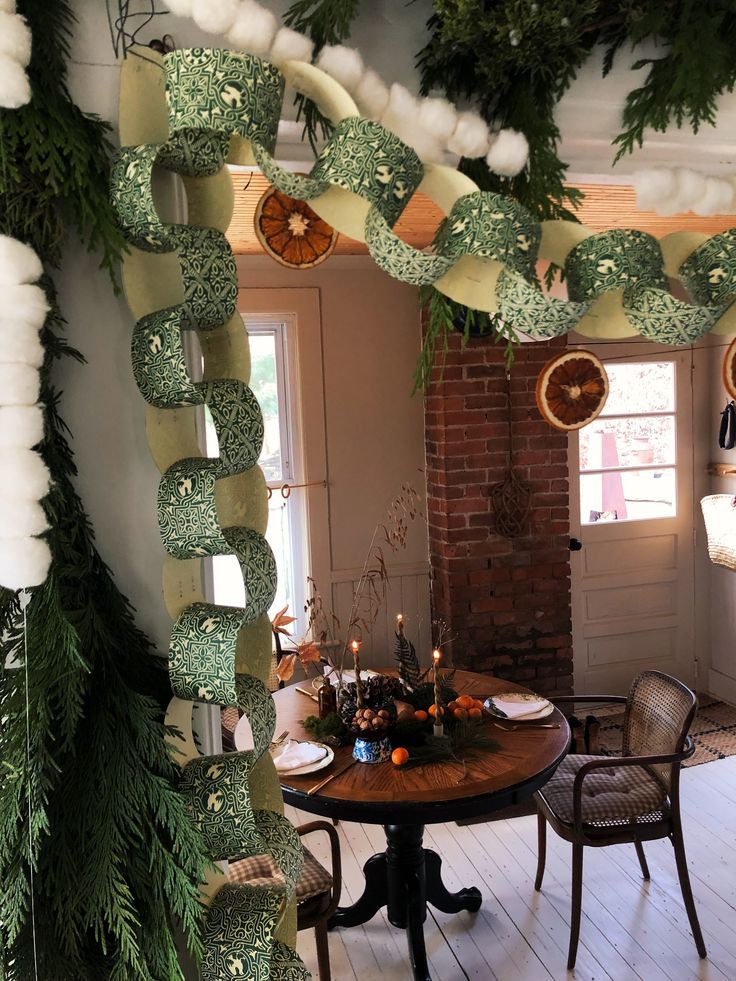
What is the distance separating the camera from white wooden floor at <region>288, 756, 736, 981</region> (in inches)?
110

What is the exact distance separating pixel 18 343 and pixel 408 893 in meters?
2.59

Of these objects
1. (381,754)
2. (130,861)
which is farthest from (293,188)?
(381,754)

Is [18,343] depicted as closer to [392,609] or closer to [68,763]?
[68,763]

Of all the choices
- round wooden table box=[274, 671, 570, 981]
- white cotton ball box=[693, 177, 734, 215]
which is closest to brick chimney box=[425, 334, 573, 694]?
round wooden table box=[274, 671, 570, 981]

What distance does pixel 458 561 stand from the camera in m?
4.38

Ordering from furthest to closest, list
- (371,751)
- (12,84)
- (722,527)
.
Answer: (722,527), (371,751), (12,84)

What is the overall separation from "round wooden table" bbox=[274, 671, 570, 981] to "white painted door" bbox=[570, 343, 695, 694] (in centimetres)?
197

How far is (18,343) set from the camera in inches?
32.6

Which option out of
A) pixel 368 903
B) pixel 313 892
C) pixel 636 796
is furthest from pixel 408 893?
pixel 636 796

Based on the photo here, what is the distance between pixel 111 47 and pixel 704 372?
4.71m

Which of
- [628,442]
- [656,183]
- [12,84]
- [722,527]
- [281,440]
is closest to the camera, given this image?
→ [12,84]

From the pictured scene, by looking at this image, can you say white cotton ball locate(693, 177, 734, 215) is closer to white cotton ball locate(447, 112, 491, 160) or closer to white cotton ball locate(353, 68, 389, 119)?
white cotton ball locate(447, 112, 491, 160)

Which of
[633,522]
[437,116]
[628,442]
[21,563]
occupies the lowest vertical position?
[633,522]

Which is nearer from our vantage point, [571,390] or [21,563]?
[21,563]
